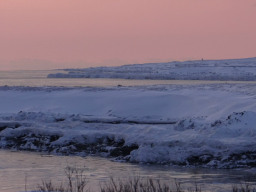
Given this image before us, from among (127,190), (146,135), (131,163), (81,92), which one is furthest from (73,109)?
(127,190)

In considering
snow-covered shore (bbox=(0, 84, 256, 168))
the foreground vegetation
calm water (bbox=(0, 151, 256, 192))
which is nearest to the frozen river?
calm water (bbox=(0, 151, 256, 192))

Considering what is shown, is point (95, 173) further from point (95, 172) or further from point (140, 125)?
point (140, 125)

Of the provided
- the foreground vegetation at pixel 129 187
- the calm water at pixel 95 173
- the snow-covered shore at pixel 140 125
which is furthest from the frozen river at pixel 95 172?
the snow-covered shore at pixel 140 125

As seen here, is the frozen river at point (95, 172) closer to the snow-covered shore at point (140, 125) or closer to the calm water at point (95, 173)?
the calm water at point (95, 173)

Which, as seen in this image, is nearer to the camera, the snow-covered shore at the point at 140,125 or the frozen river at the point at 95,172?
the frozen river at the point at 95,172

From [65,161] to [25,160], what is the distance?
107cm

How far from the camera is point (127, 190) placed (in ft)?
29.8

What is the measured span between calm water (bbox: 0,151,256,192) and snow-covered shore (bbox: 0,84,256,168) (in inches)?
30.3

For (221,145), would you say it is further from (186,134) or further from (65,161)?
(65,161)

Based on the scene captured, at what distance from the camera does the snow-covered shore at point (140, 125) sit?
15.5 meters

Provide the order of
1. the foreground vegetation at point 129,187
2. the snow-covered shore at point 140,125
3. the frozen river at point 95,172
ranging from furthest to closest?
the snow-covered shore at point 140,125 → the frozen river at point 95,172 → the foreground vegetation at point 129,187

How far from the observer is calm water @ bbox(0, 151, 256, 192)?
1233cm

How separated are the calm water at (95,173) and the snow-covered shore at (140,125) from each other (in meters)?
0.77

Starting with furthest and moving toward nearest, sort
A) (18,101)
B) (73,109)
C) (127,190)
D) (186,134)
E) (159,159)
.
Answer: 1. (18,101)
2. (73,109)
3. (186,134)
4. (159,159)
5. (127,190)
